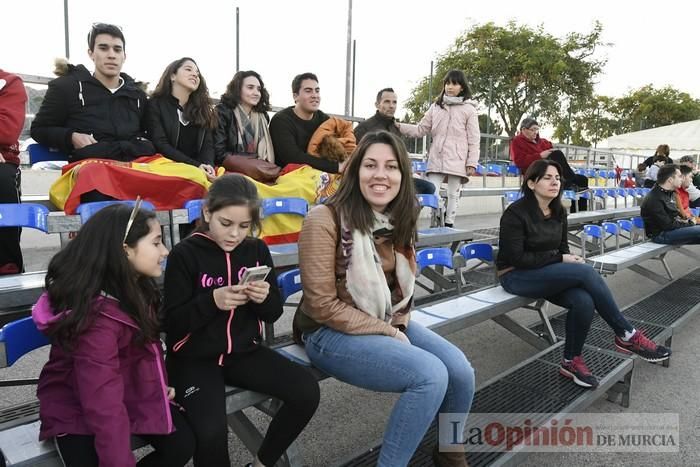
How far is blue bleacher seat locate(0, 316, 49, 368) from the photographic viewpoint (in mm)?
1585

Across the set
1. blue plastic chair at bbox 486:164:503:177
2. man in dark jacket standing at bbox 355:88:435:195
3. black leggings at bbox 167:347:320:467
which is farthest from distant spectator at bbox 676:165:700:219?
black leggings at bbox 167:347:320:467

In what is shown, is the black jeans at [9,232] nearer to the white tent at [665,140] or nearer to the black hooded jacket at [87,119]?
the black hooded jacket at [87,119]

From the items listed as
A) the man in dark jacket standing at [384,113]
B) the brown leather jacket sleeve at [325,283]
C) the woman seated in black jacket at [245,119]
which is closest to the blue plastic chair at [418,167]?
the man in dark jacket standing at [384,113]

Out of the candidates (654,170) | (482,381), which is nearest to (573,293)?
(482,381)

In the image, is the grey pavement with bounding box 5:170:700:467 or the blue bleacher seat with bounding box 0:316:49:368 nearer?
the blue bleacher seat with bounding box 0:316:49:368

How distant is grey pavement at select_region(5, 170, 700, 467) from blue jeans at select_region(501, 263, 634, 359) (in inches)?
16.7

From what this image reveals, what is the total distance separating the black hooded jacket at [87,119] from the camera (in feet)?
11.0

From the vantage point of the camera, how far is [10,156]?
312 centimetres

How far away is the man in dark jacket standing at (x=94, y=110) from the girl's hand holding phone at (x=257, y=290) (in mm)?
2143

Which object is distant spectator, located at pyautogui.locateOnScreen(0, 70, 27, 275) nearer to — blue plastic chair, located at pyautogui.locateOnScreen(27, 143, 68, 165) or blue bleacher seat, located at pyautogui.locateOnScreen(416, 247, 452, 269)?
blue plastic chair, located at pyautogui.locateOnScreen(27, 143, 68, 165)

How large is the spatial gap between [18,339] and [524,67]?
2323 centimetres

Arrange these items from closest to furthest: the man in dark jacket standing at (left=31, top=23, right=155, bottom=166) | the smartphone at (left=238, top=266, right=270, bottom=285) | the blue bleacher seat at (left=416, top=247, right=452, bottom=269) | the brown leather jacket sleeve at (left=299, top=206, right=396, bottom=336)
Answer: the smartphone at (left=238, top=266, right=270, bottom=285) → the brown leather jacket sleeve at (left=299, top=206, right=396, bottom=336) → the blue bleacher seat at (left=416, top=247, right=452, bottom=269) → the man in dark jacket standing at (left=31, top=23, right=155, bottom=166)

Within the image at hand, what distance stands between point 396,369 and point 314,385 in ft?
1.02

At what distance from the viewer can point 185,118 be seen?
3793 millimetres
